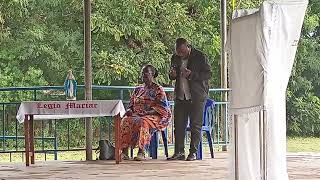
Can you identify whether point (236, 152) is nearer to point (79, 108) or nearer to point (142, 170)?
point (142, 170)

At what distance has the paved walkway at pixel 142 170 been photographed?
659cm

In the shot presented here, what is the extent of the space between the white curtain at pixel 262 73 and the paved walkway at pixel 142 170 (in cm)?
208

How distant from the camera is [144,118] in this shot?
8.34m

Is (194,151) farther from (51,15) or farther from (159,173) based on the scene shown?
(51,15)

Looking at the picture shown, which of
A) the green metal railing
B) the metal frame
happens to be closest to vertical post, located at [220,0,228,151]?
the green metal railing

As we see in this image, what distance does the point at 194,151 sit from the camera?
839 centimetres

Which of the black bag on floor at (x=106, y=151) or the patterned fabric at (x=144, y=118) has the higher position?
the patterned fabric at (x=144, y=118)

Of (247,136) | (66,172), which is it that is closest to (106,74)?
(66,172)

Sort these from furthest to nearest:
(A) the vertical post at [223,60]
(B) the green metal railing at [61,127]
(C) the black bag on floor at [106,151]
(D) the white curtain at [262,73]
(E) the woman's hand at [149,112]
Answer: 1. (B) the green metal railing at [61,127]
2. (A) the vertical post at [223,60]
3. (C) the black bag on floor at [106,151]
4. (E) the woman's hand at [149,112]
5. (D) the white curtain at [262,73]

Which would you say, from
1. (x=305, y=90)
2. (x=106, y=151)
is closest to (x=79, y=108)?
(x=106, y=151)

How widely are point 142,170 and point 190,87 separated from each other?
1457mm

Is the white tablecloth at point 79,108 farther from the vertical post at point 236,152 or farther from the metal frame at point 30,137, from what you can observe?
the vertical post at point 236,152

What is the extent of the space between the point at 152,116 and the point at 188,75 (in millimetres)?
630

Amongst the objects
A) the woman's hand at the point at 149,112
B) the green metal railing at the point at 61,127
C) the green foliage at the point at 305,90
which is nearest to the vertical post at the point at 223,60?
the green metal railing at the point at 61,127
